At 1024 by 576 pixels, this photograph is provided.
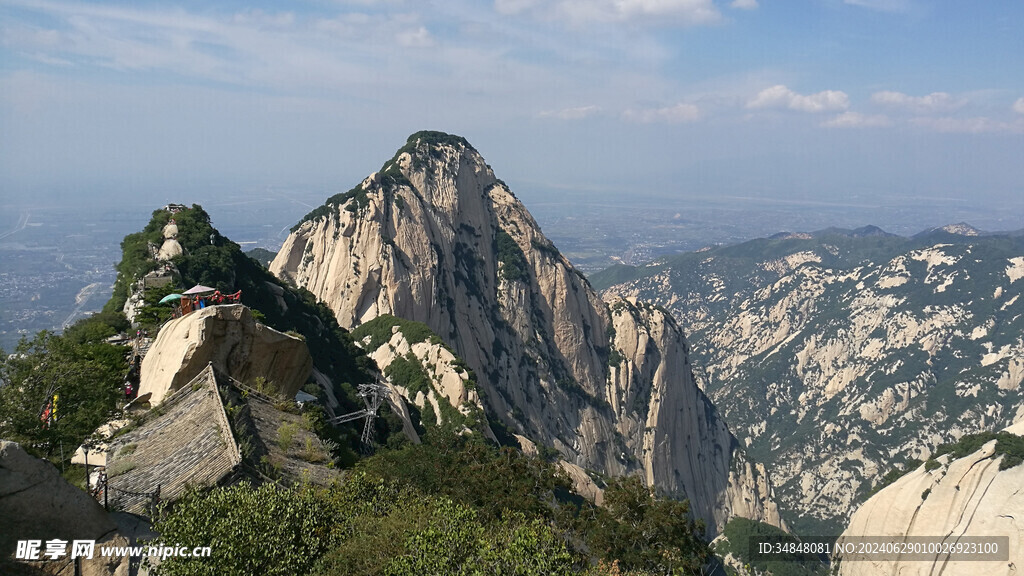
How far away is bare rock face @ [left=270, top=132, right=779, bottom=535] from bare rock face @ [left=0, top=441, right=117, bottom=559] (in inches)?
2320

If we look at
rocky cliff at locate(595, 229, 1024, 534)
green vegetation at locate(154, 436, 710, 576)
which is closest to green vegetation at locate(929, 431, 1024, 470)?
rocky cliff at locate(595, 229, 1024, 534)

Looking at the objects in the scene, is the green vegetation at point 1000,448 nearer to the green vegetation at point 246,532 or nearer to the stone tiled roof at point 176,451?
the green vegetation at point 246,532

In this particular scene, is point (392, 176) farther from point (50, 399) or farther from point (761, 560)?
point (50, 399)

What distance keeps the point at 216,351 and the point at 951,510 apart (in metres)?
68.1

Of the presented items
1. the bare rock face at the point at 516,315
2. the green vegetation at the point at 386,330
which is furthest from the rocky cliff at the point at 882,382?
the green vegetation at the point at 386,330

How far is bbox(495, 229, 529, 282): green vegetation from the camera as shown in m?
101

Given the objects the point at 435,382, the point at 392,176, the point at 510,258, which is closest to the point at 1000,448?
the point at 435,382

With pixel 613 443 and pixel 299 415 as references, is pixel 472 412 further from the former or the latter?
pixel 613 443

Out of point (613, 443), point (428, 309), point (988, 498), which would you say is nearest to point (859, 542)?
point (988, 498)

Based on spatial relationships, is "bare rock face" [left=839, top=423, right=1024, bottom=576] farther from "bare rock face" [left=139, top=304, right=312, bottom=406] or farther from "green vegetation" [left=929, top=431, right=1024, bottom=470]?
"bare rock face" [left=139, top=304, right=312, bottom=406]

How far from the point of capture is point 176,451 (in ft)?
62.1

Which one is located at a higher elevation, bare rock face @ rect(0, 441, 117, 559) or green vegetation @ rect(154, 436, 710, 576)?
bare rock face @ rect(0, 441, 117, 559)

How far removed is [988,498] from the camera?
5772 centimetres

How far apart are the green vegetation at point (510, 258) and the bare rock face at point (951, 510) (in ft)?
187
